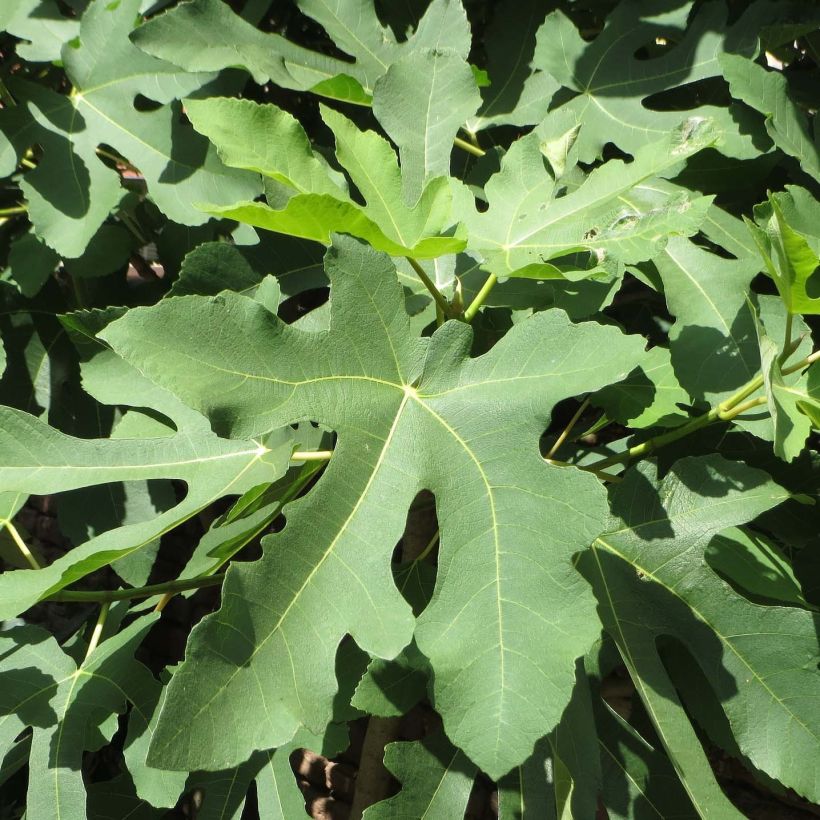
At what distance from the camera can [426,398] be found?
1048mm

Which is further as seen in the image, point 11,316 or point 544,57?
point 11,316

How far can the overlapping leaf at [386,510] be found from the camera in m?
0.86

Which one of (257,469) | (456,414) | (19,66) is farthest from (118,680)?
(19,66)

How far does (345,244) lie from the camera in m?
0.98

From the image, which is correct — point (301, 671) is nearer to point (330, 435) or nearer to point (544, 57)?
point (330, 435)

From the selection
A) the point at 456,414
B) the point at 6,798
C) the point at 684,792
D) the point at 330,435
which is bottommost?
the point at 6,798

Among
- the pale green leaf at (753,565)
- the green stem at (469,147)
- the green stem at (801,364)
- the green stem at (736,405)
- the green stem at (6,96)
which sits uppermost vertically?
the green stem at (6,96)

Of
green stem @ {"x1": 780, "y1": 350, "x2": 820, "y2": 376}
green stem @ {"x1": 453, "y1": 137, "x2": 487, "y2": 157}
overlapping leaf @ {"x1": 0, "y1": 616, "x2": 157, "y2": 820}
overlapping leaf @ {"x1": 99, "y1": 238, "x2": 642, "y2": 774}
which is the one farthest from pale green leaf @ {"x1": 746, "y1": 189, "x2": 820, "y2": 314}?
overlapping leaf @ {"x1": 0, "y1": 616, "x2": 157, "y2": 820}

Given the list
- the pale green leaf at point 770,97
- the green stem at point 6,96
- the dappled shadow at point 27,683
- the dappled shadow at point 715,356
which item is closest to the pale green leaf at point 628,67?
the pale green leaf at point 770,97

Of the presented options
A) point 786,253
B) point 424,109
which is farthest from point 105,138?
point 786,253

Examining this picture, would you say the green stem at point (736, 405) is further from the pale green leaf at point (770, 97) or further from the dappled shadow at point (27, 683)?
the dappled shadow at point (27, 683)

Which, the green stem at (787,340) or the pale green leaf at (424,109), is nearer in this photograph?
the green stem at (787,340)

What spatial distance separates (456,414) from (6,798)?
1868mm

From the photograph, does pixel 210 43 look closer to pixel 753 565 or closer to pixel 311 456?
pixel 311 456
